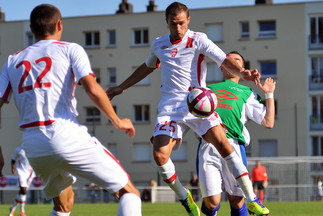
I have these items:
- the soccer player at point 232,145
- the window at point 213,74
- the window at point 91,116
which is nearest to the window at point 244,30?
the window at point 213,74

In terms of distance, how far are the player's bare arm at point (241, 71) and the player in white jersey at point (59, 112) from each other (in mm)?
2067

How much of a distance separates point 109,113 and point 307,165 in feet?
138

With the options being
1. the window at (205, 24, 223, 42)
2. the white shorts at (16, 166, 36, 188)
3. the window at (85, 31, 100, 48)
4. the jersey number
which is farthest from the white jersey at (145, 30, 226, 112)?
the window at (85, 31, 100, 48)

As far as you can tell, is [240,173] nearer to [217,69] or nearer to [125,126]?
[125,126]

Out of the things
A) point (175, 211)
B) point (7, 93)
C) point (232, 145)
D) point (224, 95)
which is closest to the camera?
point (7, 93)

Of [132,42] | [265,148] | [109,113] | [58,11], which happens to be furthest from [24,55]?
[132,42]

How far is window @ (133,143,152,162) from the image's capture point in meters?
58.6

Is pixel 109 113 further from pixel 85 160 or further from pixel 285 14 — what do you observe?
pixel 285 14

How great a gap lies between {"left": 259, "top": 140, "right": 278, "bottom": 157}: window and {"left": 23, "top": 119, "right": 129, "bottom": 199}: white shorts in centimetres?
5066

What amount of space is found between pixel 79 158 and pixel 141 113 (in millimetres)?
53921

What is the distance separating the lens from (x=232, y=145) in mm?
8617

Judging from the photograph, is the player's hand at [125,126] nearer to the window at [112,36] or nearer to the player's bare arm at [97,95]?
the player's bare arm at [97,95]

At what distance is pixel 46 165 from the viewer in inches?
229

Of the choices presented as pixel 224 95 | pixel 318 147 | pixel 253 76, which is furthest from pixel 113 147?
pixel 253 76
